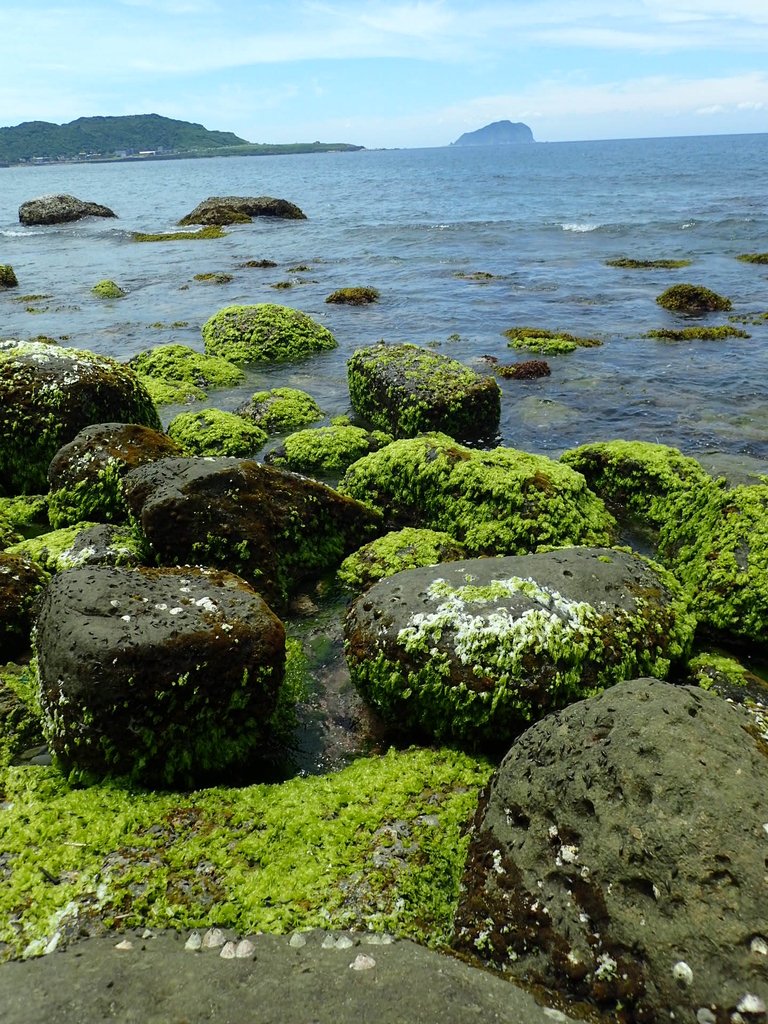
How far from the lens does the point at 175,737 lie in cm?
521

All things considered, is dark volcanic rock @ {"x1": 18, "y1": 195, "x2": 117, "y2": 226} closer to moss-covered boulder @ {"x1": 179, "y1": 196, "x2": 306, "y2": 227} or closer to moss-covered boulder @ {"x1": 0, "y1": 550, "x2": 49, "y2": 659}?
moss-covered boulder @ {"x1": 179, "y1": 196, "x2": 306, "y2": 227}

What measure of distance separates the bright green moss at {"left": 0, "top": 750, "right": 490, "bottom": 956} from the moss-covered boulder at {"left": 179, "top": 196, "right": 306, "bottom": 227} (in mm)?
55404

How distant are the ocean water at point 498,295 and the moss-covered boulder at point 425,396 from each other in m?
0.82

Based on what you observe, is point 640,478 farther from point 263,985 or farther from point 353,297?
point 353,297

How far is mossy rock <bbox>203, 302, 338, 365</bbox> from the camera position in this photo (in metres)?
18.5

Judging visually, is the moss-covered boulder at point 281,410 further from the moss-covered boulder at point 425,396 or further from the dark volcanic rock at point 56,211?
the dark volcanic rock at point 56,211

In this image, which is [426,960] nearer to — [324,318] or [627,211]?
[324,318]

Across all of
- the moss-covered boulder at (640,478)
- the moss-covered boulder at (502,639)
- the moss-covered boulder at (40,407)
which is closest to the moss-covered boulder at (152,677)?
the moss-covered boulder at (502,639)

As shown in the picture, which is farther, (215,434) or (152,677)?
(215,434)

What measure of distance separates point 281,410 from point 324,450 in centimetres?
261

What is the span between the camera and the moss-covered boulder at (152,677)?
5000 mm

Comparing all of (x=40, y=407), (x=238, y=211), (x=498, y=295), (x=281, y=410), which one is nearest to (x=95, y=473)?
(x=40, y=407)

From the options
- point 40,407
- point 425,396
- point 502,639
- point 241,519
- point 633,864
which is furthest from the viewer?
point 425,396

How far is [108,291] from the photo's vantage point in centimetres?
2733
